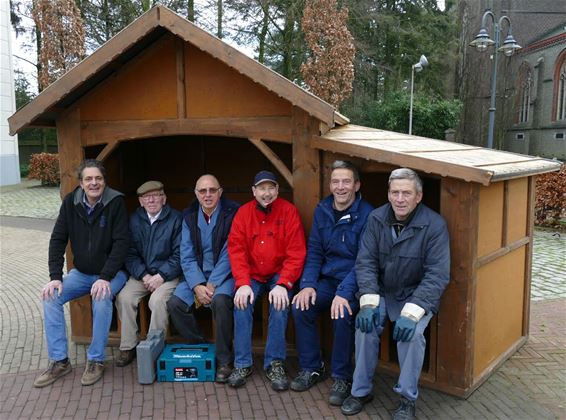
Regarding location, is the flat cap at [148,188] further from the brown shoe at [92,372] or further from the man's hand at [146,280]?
the brown shoe at [92,372]

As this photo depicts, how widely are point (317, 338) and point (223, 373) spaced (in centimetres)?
78

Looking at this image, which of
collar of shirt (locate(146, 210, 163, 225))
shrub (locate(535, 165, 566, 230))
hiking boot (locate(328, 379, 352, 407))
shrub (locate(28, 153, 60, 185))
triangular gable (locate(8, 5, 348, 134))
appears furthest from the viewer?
shrub (locate(28, 153, 60, 185))

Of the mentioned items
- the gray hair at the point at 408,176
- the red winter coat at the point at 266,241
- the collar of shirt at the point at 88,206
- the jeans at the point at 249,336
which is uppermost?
the gray hair at the point at 408,176

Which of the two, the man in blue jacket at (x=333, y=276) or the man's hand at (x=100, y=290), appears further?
the man's hand at (x=100, y=290)

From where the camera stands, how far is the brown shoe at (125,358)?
13.9ft

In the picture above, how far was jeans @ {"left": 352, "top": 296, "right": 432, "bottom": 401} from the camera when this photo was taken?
129 inches

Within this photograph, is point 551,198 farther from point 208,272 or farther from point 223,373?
point 223,373

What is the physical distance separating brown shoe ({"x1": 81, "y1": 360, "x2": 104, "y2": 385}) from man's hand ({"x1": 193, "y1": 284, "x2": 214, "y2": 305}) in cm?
96

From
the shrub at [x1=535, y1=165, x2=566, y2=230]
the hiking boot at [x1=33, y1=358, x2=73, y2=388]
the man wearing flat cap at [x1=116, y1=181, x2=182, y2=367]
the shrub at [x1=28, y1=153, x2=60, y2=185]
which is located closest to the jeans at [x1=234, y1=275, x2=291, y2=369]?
the man wearing flat cap at [x1=116, y1=181, x2=182, y2=367]

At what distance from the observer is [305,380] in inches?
149

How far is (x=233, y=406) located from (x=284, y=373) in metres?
0.49

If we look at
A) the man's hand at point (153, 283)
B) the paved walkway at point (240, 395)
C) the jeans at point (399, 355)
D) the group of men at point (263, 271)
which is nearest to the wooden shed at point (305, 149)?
Result: the paved walkway at point (240, 395)

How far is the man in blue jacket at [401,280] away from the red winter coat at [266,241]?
625 mm

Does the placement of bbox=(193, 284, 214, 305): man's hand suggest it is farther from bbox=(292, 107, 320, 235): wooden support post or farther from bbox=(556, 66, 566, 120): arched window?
bbox=(556, 66, 566, 120): arched window
